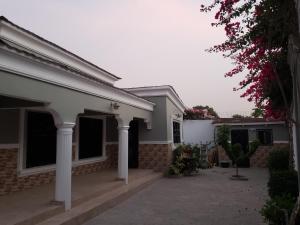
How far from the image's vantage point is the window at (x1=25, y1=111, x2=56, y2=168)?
9.36 metres

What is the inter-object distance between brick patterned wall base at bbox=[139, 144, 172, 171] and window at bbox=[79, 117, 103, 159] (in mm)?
2244

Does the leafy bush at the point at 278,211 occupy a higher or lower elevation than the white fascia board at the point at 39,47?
lower

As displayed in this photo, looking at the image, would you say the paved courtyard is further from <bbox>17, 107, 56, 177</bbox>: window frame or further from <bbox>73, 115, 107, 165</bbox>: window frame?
<bbox>73, 115, 107, 165</bbox>: window frame

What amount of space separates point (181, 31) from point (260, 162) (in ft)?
49.9

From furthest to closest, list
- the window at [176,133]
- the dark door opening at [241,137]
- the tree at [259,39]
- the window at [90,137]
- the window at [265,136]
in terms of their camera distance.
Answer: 1. the dark door opening at [241,137]
2. the window at [265,136]
3. the window at [176,133]
4. the window at [90,137]
5. the tree at [259,39]

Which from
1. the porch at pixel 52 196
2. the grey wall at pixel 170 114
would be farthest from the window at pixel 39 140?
the grey wall at pixel 170 114

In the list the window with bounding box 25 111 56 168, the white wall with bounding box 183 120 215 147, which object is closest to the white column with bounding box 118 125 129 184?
the window with bounding box 25 111 56 168

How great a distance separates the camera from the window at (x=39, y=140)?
9.36m

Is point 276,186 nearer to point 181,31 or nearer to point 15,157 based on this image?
point 181,31

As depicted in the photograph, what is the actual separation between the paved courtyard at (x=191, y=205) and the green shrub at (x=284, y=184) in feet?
3.06

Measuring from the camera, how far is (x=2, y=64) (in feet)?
17.6

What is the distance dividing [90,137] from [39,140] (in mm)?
3804

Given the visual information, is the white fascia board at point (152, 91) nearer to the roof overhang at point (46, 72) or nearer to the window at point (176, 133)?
the window at point (176, 133)

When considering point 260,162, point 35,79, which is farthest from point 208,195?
point 260,162
